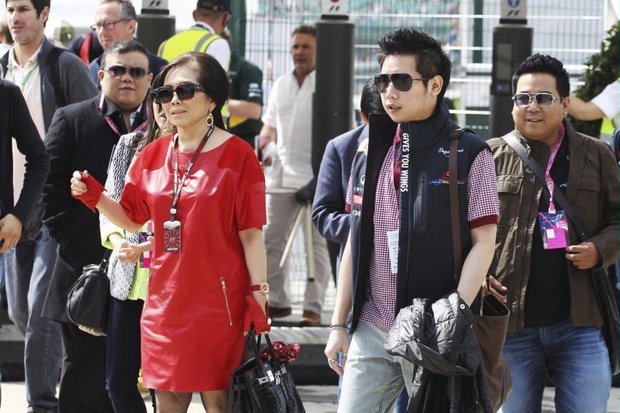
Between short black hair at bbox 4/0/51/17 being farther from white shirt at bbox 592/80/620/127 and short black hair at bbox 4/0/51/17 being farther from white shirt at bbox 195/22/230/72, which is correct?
white shirt at bbox 592/80/620/127

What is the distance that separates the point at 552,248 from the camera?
20.4 feet

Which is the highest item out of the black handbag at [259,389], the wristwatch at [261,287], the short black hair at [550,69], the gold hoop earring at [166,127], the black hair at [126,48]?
the black hair at [126,48]

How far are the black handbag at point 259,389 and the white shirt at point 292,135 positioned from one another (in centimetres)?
521

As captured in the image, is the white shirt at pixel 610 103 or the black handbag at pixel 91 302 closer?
the black handbag at pixel 91 302

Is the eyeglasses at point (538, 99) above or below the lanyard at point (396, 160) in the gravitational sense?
above

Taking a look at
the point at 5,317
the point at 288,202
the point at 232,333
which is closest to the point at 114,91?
the point at 232,333

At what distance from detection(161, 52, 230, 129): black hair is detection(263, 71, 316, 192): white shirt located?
4.85 m

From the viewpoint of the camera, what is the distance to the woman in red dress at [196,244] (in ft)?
19.2

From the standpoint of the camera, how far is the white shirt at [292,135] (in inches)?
436

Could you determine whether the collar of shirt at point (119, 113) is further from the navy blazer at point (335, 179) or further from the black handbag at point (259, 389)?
the black handbag at point (259, 389)

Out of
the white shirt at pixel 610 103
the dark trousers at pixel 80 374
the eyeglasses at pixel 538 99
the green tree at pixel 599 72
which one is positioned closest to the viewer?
the eyeglasses at pixel 538 99

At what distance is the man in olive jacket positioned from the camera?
6207 mm

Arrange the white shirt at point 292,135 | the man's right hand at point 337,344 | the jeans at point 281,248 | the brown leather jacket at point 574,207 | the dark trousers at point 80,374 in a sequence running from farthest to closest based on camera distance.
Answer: the white shirt at point 292,135 → the jeans at point 281,248 → the dark trousers at point 80,374 → the brown leather jacket at point 574,207 → the man's right hand at point 337,344

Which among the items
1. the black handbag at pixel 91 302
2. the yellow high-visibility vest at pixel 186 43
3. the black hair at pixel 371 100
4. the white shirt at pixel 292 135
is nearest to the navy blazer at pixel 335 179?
the black hair at pixel 371 100
